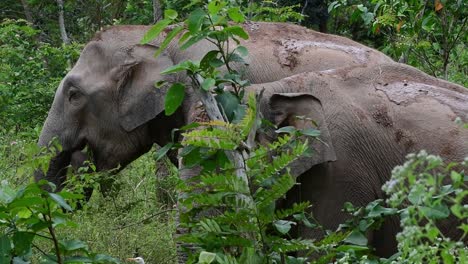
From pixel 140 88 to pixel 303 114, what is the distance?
150cm

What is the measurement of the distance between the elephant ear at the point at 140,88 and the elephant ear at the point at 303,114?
1233 mm

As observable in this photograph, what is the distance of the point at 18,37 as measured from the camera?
40.0ft

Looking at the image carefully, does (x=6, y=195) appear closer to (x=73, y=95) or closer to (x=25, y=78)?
(x=73, y=95)

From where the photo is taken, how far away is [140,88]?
6453 mm

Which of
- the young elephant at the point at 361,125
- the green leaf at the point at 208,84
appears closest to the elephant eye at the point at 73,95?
the young elephant at the point at 361,125

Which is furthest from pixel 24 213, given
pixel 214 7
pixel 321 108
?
pixel 321 108

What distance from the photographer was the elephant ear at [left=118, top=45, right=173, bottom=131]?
6.41 metres

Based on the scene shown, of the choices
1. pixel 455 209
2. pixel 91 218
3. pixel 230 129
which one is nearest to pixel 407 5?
pixel 91 218

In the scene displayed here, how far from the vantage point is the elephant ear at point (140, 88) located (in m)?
6.41

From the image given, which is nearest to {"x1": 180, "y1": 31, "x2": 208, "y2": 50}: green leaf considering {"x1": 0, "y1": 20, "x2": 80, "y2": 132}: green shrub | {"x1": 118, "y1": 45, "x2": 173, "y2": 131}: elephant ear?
A: {"x1": 118, "y1": 45, "x2": 173, "y2": 131}: elephant ear

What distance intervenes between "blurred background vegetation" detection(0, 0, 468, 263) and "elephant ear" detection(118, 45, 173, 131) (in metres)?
0.63

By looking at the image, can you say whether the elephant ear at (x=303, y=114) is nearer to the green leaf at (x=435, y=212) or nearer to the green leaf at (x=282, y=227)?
the green leaf at (x=282, y=227)

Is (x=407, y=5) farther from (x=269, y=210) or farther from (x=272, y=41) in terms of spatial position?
(x=269, y=210)

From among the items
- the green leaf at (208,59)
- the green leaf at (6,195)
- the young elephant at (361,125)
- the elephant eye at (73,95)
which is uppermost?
the green leaf at (208,59)
